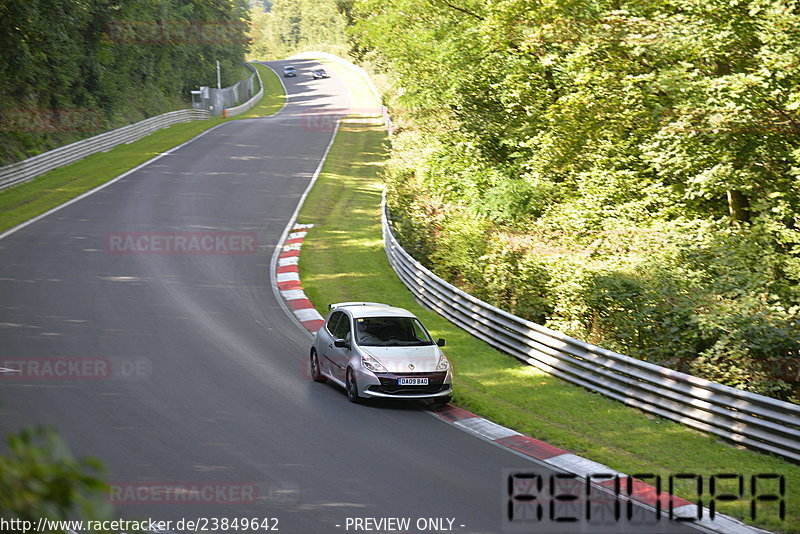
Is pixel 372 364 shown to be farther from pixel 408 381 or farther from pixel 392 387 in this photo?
pixel 408 381

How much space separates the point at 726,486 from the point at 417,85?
75.7 ft

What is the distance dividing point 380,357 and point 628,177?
473 inches

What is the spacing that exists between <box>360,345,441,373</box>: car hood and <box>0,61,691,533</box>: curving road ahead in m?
0.75

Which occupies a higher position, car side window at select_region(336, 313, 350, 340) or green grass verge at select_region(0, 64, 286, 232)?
green grass verge at select_region(0, 64, 286, 232)

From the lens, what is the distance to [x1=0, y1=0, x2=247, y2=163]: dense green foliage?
36.1 meters

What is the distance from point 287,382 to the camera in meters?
14.4

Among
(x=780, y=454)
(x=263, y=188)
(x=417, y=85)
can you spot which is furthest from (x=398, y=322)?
(x=263, y=188)

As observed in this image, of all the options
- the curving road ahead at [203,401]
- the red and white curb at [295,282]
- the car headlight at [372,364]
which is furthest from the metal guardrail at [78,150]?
the car headlight at [372,364]

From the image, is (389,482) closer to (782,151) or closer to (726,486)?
(726,486)

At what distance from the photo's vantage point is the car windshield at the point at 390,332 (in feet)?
46.0

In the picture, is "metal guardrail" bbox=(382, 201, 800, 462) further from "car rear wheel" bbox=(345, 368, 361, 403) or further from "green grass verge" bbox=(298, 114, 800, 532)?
"car rear wheel" bbox=(345, 368, 361, 403)
